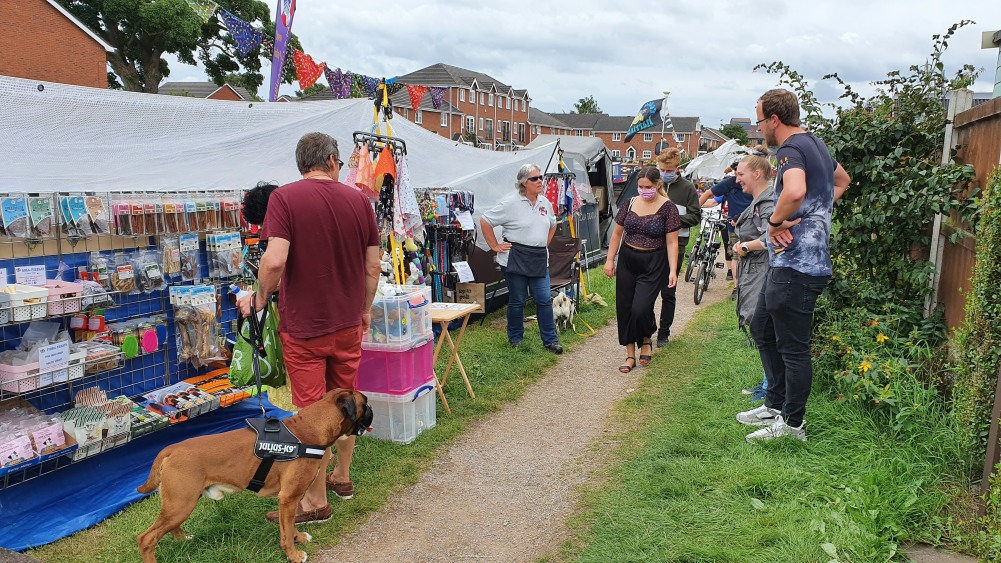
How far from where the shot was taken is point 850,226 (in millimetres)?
4742

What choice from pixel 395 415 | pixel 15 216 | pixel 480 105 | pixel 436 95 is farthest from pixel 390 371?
pixel 480 105

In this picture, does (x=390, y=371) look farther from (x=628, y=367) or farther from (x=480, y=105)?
(x=480, y=105)

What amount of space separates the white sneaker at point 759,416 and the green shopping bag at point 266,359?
3037 millimetres

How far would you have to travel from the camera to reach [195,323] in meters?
4.34

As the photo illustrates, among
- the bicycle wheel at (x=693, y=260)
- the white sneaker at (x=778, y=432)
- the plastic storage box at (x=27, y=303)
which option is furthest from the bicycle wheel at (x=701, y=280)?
the plastic storage box at (x=27, y=303)

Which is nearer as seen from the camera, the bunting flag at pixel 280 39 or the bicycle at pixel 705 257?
the bunting flag at pixel 280 39

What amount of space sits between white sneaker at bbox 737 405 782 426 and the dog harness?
2934 millimetres

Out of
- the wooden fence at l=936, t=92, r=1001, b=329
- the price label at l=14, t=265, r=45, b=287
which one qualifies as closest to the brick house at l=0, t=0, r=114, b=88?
the price label at l=14, t=265, r=45, b=287

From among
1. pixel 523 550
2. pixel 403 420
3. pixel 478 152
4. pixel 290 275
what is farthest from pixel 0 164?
pixel 478 152

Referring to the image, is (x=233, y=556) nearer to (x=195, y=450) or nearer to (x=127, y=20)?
(x=195, y=450)

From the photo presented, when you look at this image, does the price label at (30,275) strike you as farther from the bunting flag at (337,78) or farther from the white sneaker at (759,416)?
the white sneaker at (759,416)

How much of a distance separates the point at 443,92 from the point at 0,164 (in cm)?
512

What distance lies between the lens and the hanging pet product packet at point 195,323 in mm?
4230

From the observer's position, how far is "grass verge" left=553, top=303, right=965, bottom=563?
2.85 metres
